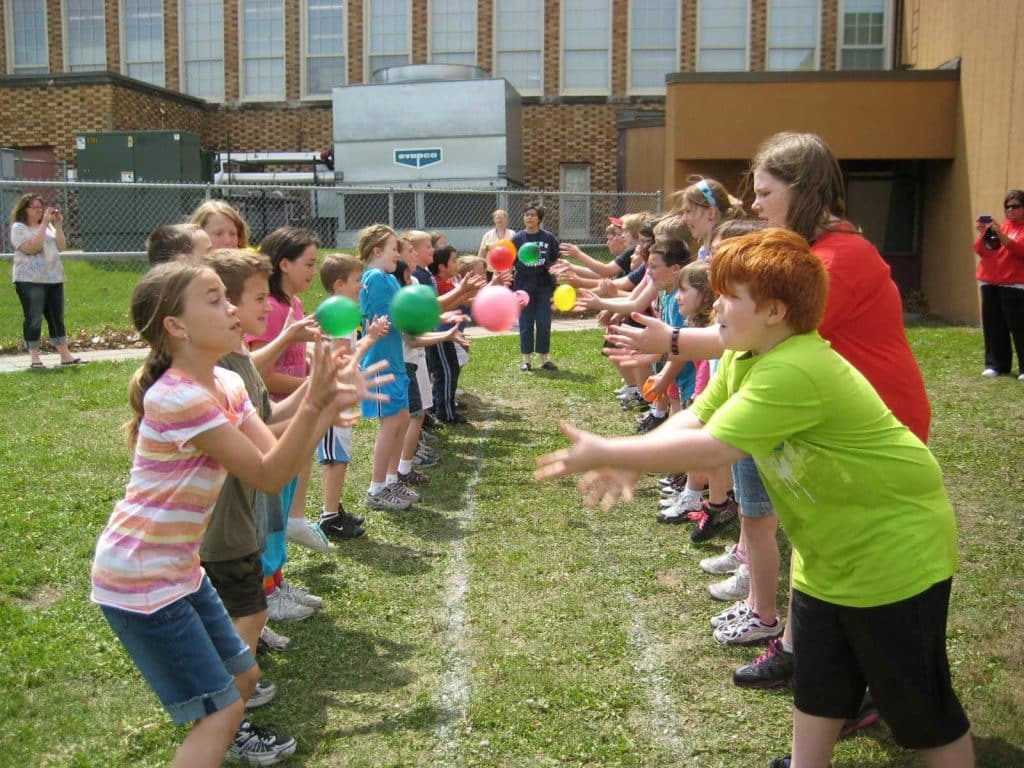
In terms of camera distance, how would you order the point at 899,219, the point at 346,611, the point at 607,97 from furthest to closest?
1. the point at 607,97
2. the point at 899,219
3. the point at 346,611

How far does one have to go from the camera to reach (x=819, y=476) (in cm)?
286

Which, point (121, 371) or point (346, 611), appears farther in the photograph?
point (121, 371)

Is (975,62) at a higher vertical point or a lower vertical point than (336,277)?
higher

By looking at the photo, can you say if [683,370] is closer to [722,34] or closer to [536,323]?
[536,323]

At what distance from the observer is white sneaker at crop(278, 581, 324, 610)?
4.96m

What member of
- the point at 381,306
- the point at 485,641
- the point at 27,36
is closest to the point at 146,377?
the point at 485,641

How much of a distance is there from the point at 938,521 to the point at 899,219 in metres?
18.3

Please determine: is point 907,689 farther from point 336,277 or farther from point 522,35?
point 522,35

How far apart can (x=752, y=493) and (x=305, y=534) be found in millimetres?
2446

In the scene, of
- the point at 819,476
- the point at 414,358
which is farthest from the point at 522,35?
the point at 819,476

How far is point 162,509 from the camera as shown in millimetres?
2906

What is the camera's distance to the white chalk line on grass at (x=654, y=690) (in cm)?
371

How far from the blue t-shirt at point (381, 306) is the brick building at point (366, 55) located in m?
21.2

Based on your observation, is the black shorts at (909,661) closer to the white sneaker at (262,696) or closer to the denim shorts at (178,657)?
the denim shorts at (178,657)
